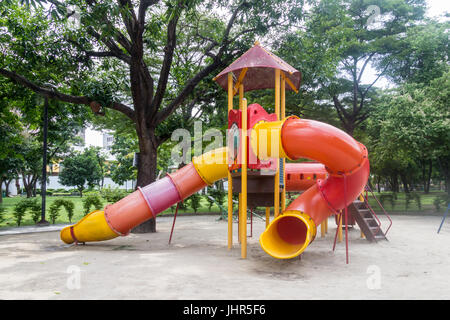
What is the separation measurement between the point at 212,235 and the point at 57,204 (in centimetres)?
742

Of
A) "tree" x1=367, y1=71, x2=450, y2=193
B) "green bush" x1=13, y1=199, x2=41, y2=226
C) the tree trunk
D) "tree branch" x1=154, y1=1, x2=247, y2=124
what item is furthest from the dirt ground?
"tree" x1=367, y1=71, x2=450, y2=193

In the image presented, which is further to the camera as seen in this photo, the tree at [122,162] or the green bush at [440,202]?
the tree at [122,162]

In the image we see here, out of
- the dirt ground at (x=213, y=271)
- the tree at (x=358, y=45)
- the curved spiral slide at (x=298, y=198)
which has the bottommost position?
the dirt ground at (x=213, y=271)

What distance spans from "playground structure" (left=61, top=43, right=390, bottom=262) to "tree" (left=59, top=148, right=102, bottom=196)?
4113cm

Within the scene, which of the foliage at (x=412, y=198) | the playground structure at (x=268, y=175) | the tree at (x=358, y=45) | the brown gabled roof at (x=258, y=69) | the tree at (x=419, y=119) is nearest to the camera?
the playground structure at (x=268, y=175)

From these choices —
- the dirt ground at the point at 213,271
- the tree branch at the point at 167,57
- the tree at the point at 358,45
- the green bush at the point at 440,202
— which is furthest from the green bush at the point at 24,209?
the green bush at the point at 440,202

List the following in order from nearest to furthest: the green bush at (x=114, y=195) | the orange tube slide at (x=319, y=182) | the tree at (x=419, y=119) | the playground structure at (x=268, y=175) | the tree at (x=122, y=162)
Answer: the orange tube slide at (x=319, y=182), the playground structure at (x=268, y=175), the tree at (x=419, y=119), the green bush at (x=114, y=195), the tree at (x=122, y=162)

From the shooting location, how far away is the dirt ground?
5.25 m

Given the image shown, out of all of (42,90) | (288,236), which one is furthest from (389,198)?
(42,90)

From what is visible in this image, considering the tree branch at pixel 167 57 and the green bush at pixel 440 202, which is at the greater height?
the tree branch at pixel 167 57

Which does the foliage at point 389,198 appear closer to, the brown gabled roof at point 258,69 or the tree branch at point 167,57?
the brown gabled roof at point 258,69

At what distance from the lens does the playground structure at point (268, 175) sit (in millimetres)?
7223
